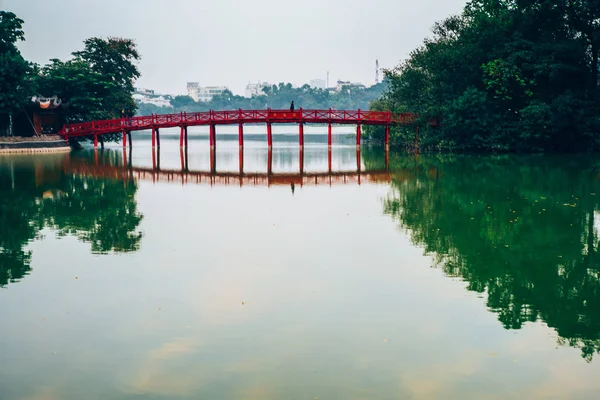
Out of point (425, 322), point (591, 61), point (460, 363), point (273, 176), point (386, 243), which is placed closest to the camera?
point (460, 363)

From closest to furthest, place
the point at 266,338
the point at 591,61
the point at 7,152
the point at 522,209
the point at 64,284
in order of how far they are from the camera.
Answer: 1. the point at 266,338
2. the point at 64,284
3. the point at 522,209
4. the point at 591,61
5. the point at 7,152

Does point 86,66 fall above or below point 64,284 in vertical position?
above

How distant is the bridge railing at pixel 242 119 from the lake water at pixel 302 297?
23.4 meters

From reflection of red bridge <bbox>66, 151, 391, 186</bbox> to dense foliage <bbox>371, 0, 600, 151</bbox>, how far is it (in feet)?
39.5

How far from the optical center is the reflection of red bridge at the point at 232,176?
27.5m

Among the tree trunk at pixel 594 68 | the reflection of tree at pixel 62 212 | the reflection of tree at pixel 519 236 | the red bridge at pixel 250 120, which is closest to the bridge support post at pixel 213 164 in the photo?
the red bridge at pixel 250 120

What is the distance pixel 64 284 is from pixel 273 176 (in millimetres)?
18652

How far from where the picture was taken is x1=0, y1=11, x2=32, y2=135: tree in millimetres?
45844

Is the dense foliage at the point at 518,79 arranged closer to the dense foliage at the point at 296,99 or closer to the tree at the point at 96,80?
the tree at the point at 96,80

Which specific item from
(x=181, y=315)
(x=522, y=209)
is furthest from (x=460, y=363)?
(x=522, y=209)

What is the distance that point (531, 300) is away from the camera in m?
10.2

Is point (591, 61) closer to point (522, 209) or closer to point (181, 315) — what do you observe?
point (522, 209)

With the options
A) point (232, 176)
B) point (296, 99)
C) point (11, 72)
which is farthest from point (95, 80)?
point (296, 99)

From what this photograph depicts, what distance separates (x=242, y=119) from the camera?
46000mm
